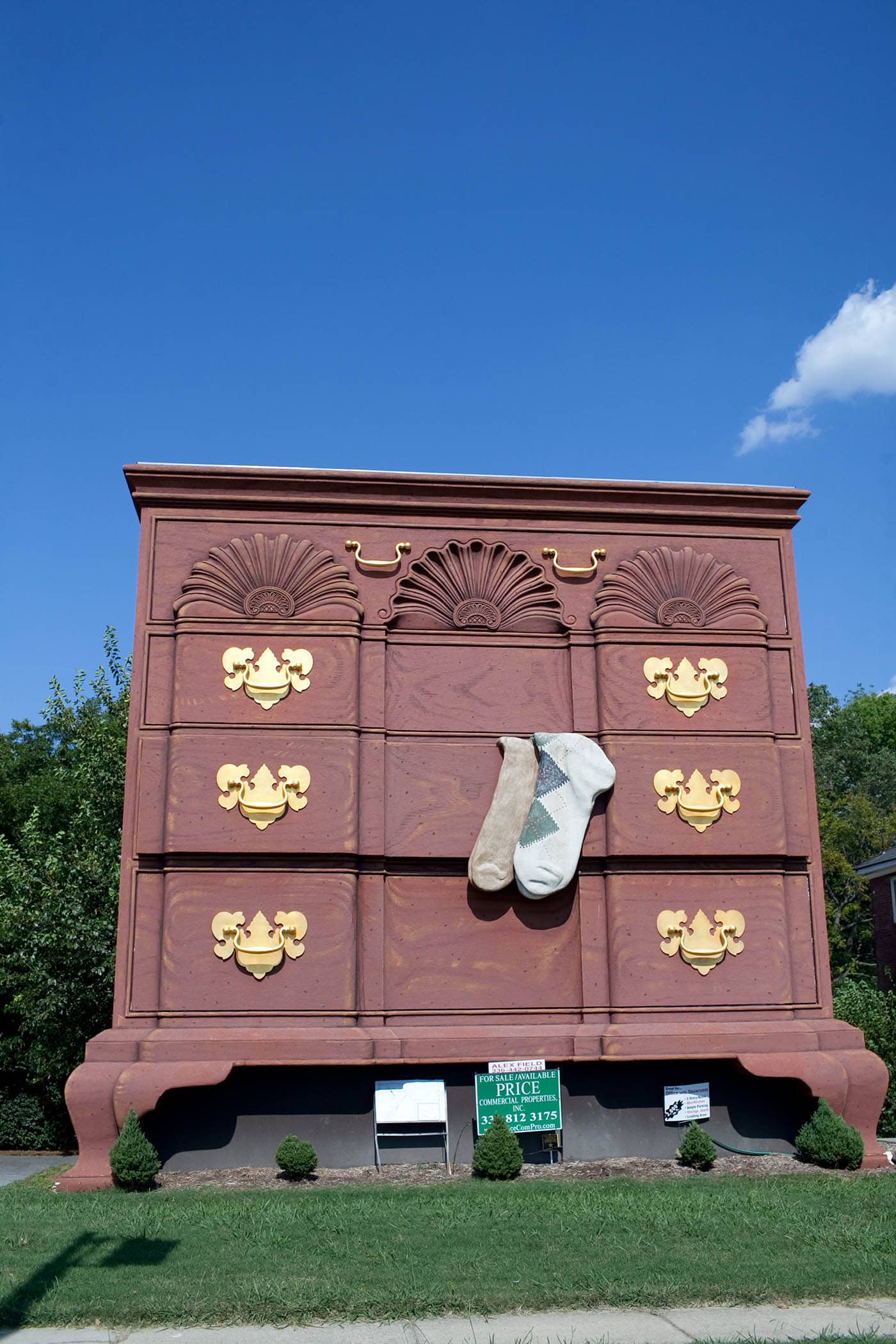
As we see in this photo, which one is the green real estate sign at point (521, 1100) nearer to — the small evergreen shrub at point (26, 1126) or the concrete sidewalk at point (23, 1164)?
the concrete sidewalk at point (23, 1164)

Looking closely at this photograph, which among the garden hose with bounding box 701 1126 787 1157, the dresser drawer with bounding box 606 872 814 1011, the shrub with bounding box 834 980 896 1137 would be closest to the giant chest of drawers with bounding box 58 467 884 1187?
the dresser drawer with bounding box 606 872 814 1011

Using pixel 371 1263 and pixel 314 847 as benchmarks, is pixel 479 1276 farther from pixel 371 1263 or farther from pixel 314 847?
pixel 314 847

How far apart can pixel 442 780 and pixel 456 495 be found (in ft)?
9.60

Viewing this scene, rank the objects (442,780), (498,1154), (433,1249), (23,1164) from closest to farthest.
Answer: (433,1249)
(498,1154)
(442,780)
(23,1164)

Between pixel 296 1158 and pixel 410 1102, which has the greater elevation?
pixel 410 1102

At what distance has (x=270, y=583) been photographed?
11.7m

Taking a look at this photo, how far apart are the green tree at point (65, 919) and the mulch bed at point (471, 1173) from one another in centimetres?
711

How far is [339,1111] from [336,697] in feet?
12.4

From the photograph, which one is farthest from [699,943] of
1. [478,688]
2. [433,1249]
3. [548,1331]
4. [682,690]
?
[548,1331]

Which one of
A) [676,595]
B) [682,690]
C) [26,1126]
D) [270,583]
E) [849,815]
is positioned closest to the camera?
[270,583]

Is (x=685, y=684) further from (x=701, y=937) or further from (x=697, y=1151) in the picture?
(x=697, y=1151)

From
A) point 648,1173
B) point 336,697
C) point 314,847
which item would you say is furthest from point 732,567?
point 648,1173

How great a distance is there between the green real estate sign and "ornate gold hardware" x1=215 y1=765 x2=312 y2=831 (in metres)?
2.99

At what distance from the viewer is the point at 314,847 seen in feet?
35.9
